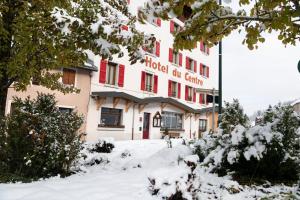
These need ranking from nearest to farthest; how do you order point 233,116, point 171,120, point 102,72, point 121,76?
point 233,116
point 102,72
point 121,76
point 171,120

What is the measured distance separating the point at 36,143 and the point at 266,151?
5107mm

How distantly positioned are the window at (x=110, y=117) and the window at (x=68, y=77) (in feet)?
9.86

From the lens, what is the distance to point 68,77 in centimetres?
→ 1817

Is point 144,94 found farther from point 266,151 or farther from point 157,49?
point 266,151

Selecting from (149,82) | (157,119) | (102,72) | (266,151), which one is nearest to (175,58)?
(149,82)

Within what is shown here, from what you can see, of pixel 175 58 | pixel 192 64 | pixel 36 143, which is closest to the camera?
pixel 36 143

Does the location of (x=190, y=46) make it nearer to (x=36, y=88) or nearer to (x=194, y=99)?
(x=36, y=88)

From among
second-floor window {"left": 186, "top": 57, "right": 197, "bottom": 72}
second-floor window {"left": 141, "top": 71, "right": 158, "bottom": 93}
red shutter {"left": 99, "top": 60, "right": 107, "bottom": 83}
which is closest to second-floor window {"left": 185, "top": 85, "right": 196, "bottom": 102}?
second-floor window {"left": 186, "top": 57, "right": 197, "bottom": 72}

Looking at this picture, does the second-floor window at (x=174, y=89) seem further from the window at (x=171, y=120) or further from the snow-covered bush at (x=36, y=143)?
the snow-covered bush at (x=36, y=143)

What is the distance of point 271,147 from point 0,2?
626 cm

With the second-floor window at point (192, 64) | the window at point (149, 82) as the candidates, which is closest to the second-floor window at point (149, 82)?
the window at point (149, 82)

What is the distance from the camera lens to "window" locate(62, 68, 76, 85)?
18031mm

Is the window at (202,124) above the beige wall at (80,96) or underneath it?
underneath

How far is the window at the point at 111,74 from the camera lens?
21.1 metres
